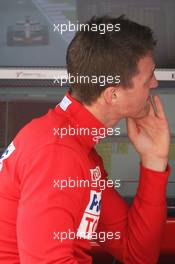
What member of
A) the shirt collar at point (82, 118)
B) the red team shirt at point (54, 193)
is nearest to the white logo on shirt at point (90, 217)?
the red team shirt at point (54, 193)

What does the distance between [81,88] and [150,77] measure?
0.18 meters

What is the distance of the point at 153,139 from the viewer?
5.43 feet

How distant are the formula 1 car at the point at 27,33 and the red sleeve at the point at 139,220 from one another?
514 mm

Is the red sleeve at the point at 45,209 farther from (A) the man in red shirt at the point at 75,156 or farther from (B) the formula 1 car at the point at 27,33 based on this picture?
(B) the formula 1 car at the point at 27,33

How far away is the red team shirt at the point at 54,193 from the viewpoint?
127 cm

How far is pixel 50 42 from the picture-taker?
5.96 feet

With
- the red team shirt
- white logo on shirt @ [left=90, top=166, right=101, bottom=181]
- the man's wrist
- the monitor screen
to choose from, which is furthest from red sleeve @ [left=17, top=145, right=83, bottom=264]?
the monitor screen

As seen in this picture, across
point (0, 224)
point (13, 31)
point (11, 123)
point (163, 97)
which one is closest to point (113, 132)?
point (163, 97)

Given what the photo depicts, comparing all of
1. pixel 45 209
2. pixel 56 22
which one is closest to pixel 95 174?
pixel 45 209

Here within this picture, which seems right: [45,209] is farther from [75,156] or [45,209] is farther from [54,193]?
[75,156]

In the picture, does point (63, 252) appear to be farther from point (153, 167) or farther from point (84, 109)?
point (153, 167)

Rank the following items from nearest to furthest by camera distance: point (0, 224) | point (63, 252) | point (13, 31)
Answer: point (63, 252), point (0, 224), point (13, 31)

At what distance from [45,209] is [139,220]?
1.64ft

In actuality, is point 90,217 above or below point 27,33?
below
